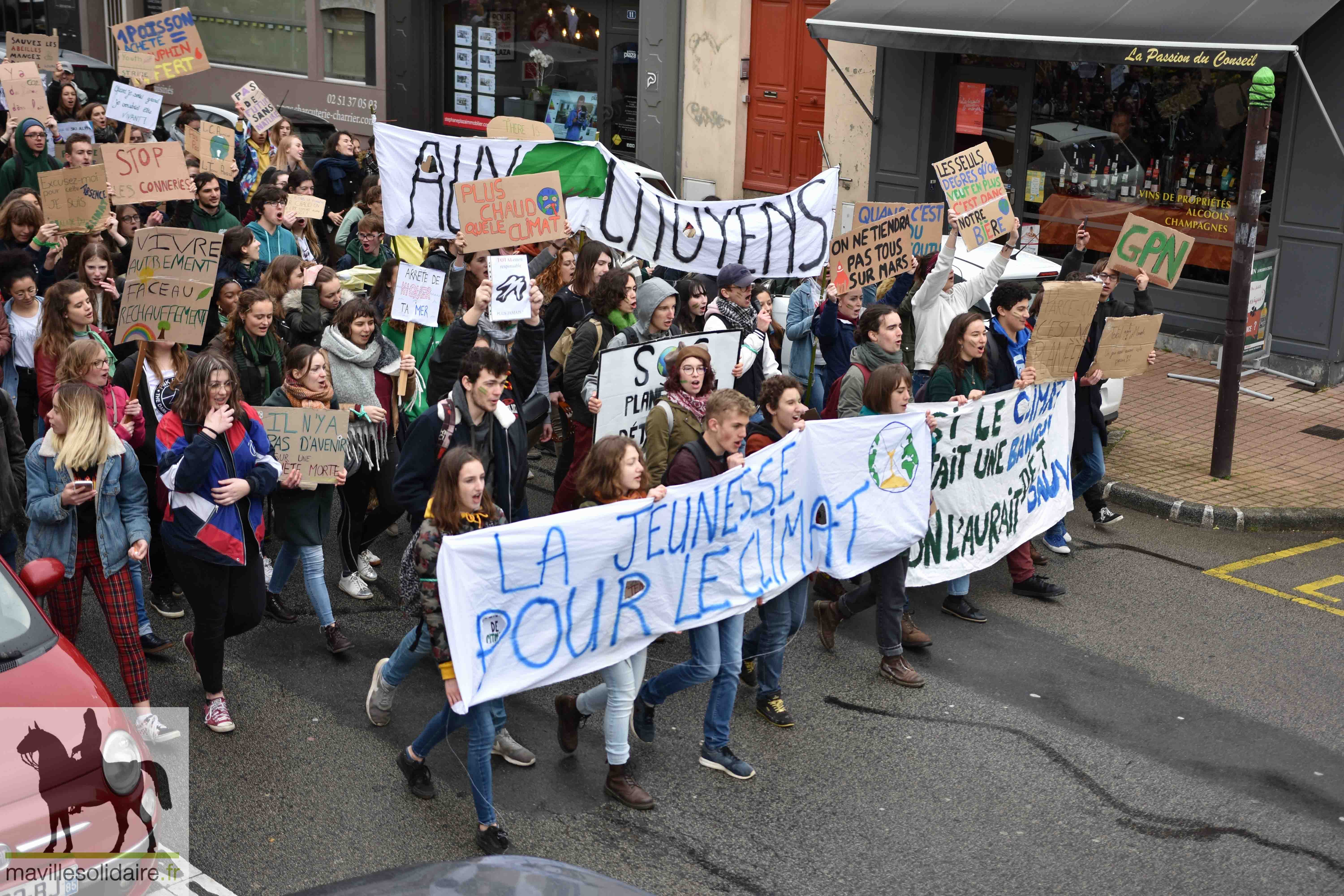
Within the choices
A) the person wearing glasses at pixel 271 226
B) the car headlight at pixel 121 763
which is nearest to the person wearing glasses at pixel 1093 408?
the person wearing glasses at pixel 271 226

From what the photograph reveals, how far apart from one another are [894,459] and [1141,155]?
8.52 metres

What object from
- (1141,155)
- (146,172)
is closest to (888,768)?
(146,172)

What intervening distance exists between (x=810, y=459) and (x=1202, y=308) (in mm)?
8345

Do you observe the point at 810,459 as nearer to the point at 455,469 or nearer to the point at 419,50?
the point at 455,469

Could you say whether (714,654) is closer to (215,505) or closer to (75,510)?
(215,505)

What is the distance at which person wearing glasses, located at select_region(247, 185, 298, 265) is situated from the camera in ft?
34.3

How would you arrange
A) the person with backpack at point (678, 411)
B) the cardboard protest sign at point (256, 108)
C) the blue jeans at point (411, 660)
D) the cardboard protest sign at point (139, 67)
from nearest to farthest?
the blue jeans at point (411, 660), the person with backpack at point (678, 411), the cardboard protest sign at point (139, 67), the cardboard protest sign at point (256, 108)

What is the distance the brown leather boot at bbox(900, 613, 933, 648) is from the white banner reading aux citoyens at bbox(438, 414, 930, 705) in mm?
582

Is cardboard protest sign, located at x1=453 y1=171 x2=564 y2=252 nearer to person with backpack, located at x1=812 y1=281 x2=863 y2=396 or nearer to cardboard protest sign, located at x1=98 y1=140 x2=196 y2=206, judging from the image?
person with backpack, located at x1=812 y1=281 x2=863 y2=396

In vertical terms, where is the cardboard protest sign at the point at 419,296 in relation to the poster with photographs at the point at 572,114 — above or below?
below

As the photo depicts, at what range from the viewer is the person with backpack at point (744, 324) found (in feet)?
27.6

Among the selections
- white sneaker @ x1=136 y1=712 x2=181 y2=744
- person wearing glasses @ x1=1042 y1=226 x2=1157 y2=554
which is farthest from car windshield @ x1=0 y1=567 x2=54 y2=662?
person wearing glasses @ x1=1042 y1=226 x2=1157 y2=554

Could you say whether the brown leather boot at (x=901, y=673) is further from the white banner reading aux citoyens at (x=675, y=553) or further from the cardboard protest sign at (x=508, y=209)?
the cardboard protest sign at (x=508, y=209)

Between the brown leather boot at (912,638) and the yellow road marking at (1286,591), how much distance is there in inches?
93.6
